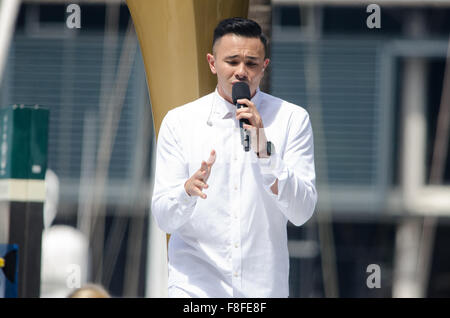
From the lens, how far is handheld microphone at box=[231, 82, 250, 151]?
2.48m

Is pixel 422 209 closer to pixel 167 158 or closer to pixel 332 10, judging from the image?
pixel 332 10

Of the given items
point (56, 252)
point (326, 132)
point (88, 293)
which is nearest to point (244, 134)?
point (88, 293)

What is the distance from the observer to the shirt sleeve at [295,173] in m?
2.53

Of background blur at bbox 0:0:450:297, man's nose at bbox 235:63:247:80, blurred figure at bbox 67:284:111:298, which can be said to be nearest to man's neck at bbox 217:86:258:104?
man's nose at bbox 235:63:247:80

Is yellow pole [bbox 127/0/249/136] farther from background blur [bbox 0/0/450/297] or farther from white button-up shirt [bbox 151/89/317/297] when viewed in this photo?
background blur [bbox 0/0/450/297]

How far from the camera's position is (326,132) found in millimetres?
14570

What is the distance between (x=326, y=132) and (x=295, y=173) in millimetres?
12045

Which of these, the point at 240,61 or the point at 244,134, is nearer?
the point at 244,134

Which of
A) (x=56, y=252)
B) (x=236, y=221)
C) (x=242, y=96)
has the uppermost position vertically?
(x=242, y=96)

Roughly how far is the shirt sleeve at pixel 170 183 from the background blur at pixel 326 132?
7.97 metres

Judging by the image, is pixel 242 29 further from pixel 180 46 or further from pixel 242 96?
pixel 180 46

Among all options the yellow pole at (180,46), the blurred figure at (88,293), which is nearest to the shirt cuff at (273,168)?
the yellow pole at (180,46)
